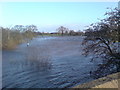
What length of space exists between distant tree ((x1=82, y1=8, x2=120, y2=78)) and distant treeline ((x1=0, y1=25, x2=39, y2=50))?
65.8 ft

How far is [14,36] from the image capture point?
97.1 ft

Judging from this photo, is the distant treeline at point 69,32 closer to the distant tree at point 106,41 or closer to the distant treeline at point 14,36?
the distant tree at point 106,41

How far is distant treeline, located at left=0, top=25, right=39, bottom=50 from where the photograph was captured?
26.1 meters

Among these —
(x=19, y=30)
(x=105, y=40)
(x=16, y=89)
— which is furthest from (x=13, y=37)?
(x=105, y=40)

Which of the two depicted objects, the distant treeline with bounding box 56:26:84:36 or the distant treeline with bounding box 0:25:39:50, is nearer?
the distant treeline with bounding box 56:26:84:36

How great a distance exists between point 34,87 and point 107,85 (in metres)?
5.56

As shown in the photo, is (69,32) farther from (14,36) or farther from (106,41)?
(106,41)

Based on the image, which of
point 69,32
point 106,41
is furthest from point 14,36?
point 106,41

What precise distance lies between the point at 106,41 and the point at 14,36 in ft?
79.8

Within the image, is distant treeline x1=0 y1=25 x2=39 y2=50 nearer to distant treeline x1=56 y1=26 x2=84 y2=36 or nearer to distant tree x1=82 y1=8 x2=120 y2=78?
distant treeline x1=56 y1=26 x2=84 y2=36

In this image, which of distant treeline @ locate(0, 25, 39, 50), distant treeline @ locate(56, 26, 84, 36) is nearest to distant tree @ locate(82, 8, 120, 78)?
distant treeline @ locate(56, 26, 84, 36)

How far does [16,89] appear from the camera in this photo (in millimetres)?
8344

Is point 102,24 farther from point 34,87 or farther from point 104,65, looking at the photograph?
point 34,87

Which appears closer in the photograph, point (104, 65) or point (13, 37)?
point (104, 65)
